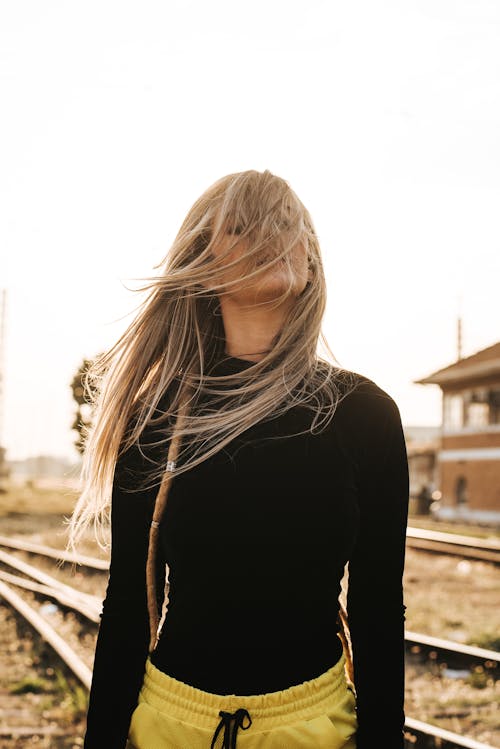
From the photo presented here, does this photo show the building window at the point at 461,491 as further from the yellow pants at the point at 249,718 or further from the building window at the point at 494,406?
the yellow pants at the point at 249,718

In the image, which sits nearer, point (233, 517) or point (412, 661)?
point (233, 517)

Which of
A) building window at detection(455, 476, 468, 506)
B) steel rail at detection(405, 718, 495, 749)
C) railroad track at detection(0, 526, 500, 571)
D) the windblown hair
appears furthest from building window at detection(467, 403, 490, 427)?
the windblown hair

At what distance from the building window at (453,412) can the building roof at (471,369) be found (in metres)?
0.72

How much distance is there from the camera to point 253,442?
194cm

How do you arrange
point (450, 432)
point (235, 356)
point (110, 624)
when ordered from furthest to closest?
point (450, 432), point (235, 356), point (110, 624)

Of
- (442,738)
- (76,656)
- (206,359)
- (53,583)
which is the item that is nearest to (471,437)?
(53,583)

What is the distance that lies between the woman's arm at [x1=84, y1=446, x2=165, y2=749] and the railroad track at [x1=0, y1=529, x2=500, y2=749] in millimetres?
917

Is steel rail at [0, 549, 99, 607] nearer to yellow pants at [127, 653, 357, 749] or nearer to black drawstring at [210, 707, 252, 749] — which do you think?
yellow pants at [127, 653, 357, 749]

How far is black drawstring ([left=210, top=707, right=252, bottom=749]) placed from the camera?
174 cm

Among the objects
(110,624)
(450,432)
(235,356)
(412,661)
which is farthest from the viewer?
(450,432)

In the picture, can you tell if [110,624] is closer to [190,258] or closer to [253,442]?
[253,442]

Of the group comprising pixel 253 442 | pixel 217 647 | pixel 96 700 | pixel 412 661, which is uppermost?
pixel 253 442

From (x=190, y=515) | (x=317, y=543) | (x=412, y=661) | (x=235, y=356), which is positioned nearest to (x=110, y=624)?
(x=190, y=515)

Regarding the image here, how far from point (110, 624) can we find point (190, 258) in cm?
96
